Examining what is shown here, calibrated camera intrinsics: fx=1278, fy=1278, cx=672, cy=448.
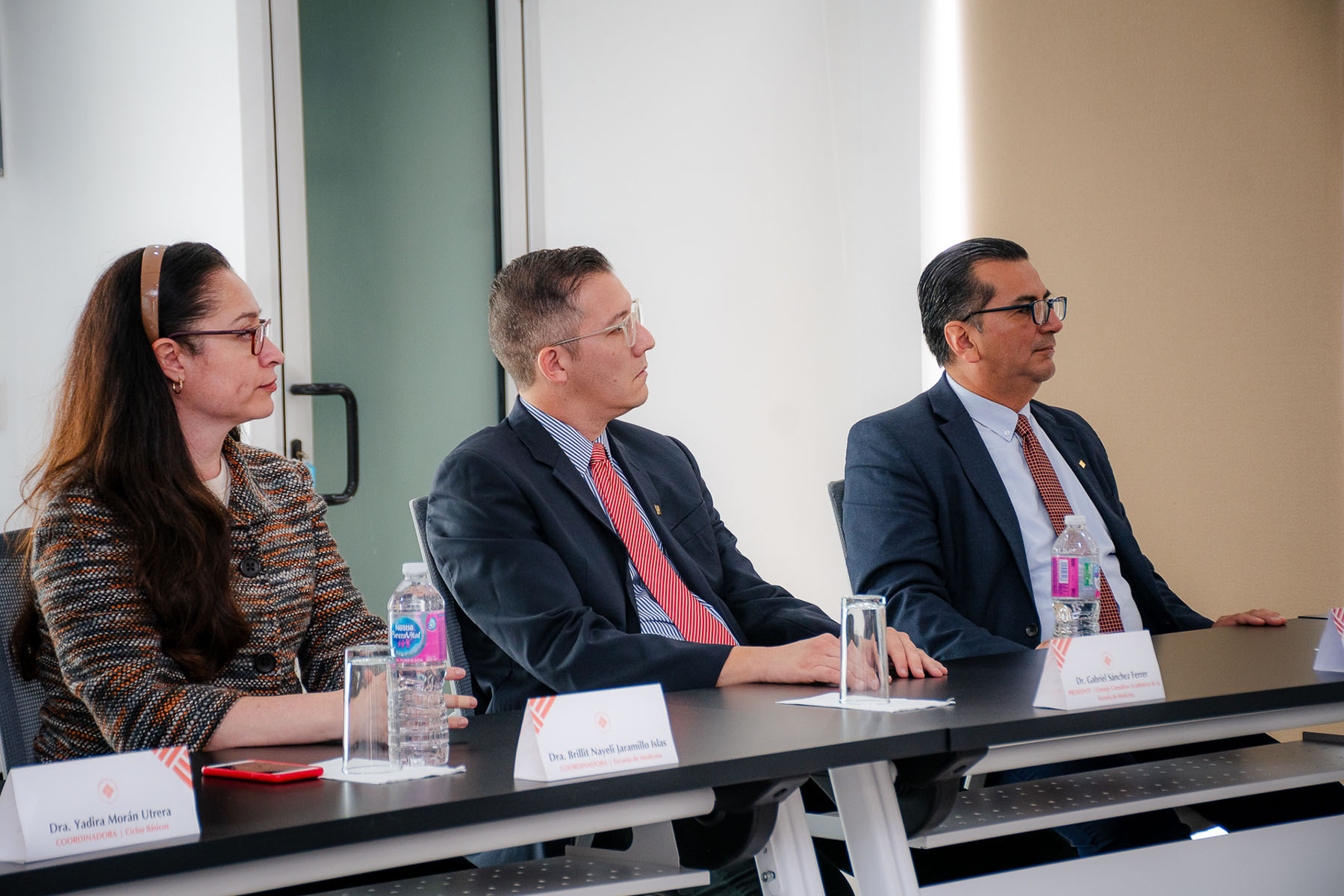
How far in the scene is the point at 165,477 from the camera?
1.61 metres

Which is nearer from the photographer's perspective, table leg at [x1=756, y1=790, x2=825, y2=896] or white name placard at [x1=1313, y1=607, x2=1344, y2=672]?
table leg at [x1=756, y1=790, x2=825, y2=896]

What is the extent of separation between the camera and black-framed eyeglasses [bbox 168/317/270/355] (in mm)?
1700

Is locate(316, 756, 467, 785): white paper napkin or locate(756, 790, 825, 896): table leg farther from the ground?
locate(316, 756, 467, 785): white paper napkin

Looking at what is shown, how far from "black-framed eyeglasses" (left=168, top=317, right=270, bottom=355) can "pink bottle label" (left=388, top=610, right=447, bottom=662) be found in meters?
0.57

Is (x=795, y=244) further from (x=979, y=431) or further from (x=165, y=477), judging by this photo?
(x=165, y=477)

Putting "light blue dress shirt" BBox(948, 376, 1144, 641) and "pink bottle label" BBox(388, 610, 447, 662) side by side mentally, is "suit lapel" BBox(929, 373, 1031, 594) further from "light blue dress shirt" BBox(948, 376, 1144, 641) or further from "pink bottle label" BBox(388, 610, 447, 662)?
"pink bottle label" BBox(388, 610, 447, 662)

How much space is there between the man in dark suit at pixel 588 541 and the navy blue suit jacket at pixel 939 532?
213 millimetres

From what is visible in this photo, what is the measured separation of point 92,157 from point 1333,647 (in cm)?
290

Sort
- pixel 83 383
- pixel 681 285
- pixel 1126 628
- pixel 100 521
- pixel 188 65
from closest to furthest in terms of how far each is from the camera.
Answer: pixel 100 521
pixel 83 383
pixel 1126 628
pixel 188 65
pixel 681 285

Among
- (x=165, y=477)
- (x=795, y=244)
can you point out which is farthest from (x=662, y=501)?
(x=795, y=244)

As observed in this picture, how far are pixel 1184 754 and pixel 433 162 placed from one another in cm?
244

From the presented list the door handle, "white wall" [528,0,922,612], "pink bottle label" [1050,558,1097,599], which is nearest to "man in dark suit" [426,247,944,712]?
"pink bottle label" [1050,558,1097,599]

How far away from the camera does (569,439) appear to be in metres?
2.16

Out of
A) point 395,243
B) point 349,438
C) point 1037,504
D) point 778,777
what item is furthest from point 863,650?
point 395,243
